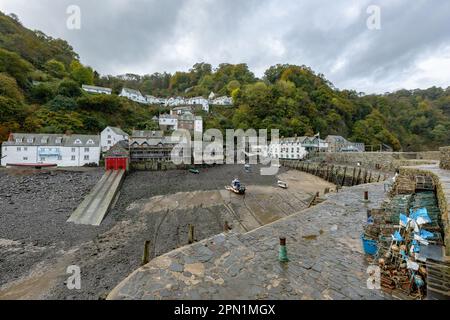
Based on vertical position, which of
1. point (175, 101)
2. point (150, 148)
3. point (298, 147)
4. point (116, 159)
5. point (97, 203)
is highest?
point (175, 101)

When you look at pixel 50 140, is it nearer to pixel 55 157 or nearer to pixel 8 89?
pixel 55 157

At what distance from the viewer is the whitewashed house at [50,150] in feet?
90.2

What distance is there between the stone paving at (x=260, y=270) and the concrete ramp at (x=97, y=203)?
34.9 ft

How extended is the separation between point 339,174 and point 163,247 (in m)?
26.5

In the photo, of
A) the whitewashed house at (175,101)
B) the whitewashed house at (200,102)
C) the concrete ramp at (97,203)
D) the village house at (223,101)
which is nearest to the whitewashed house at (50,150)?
the concrete ramp at (97,203)

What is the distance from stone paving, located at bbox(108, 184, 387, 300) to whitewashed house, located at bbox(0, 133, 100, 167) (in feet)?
107

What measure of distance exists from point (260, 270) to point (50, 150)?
36.6m

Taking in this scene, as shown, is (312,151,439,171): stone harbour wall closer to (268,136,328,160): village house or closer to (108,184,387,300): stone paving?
(268,136,328,160): village house

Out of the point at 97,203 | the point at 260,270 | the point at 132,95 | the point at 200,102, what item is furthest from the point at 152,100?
Answer: the point at 260,270

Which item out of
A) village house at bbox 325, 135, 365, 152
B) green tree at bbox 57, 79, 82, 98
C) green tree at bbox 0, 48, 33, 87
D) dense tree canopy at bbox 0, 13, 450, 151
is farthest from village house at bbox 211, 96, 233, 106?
green tree at bbox 0, 48, 33, 87

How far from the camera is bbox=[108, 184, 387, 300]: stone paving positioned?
4.36 meters

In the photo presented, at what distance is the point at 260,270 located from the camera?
5230mm

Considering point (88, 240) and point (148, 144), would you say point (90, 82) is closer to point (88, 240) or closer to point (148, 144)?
point (148, 144)
